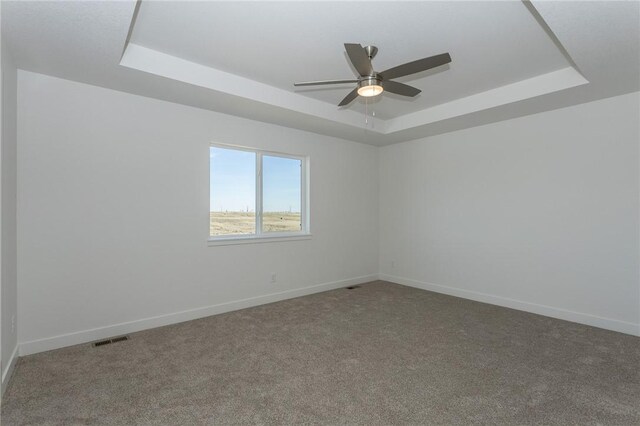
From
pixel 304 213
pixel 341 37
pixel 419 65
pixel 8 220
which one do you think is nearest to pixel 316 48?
pixel 341 37

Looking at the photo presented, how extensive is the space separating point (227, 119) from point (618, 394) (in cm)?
442

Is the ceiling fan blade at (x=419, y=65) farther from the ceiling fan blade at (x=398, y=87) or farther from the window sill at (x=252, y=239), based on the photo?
the window sill at (x=252, y=239)

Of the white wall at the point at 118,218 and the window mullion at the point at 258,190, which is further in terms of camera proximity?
the window mullion at the point at 258,190

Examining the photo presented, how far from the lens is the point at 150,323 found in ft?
11.4

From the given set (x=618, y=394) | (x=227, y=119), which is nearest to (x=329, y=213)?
(x=227, y=119)

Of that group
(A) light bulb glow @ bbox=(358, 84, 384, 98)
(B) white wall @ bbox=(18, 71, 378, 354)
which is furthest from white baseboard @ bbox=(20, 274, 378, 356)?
(A) light bulb glow @ bbox=(358, 84, 384, 98)

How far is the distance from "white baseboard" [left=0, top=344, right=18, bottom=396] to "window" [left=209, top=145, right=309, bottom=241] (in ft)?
6.43

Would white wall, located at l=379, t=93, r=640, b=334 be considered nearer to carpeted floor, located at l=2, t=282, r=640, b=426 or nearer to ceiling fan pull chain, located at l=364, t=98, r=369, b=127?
carpeted floor, located at l=2, t=282, r=640, b=426

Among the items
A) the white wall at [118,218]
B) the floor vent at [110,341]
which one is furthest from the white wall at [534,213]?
the floor vent at [110,341]

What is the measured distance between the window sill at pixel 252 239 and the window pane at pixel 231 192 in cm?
11

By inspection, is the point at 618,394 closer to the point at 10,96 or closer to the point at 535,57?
the point at 535,57

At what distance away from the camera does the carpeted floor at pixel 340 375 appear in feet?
6.65

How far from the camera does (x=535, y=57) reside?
9.84 ft

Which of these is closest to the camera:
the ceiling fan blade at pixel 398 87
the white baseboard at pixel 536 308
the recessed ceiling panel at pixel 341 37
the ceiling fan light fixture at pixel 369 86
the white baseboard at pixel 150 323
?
the recessed ceiling panel at pixel 341 37
